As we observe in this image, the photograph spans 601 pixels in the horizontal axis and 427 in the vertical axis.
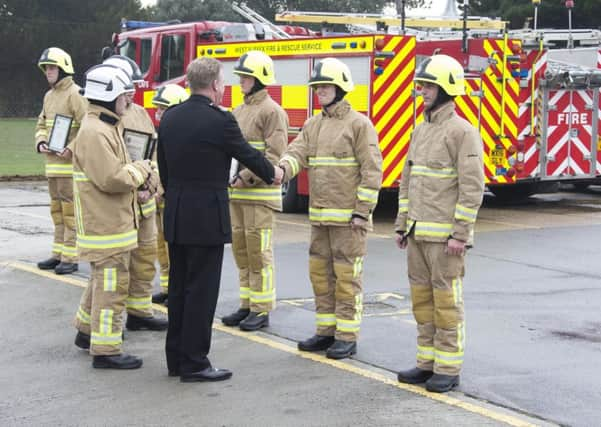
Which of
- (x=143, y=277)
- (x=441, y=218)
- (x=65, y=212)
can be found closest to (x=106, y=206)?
(x=143, y=277)

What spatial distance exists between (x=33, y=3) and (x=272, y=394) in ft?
172

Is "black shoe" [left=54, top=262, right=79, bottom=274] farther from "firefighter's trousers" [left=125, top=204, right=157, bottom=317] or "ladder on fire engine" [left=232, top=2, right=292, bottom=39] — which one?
"ladder on fire engine" [left=232, top=2, right=292, bottom=39]

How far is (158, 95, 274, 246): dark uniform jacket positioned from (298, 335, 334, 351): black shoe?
3.57 ft

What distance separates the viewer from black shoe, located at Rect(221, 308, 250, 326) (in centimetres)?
759

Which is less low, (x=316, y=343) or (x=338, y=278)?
(x=338, y=278)

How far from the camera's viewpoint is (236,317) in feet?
25.0

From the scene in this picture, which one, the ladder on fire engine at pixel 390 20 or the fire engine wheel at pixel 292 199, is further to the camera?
the ladder on fire engine at pixel 390 20

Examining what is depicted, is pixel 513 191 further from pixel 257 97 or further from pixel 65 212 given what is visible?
pixel 257 97

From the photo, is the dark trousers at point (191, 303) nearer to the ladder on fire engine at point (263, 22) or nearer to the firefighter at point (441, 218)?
the firefighter at point (441, 218)

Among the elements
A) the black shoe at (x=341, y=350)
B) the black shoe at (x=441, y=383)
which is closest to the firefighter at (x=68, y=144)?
the black shoe at (x=341, y=350)

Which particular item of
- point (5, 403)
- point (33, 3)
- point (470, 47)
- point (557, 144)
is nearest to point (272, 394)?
point (5, 403)

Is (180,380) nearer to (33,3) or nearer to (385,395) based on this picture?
(385,395)

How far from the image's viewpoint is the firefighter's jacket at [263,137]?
293 inches

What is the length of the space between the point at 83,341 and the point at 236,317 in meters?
1.23
